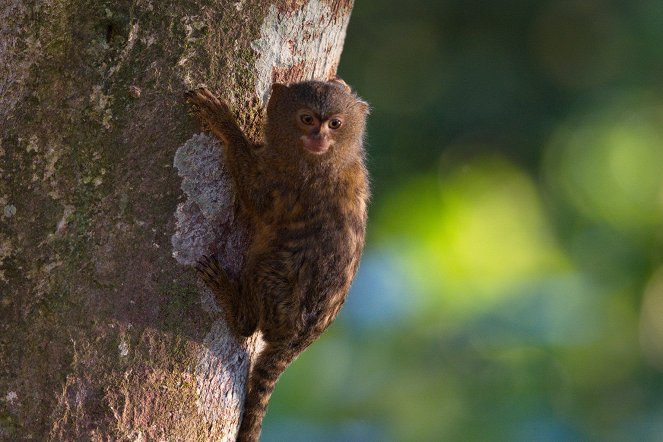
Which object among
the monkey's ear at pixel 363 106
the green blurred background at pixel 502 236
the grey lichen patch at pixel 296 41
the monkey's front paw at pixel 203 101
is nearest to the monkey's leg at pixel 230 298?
the monkey's front paw at pixel 203 101

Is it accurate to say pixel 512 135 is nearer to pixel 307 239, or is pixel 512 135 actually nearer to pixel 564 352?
pixel 564 352

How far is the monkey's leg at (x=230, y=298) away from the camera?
2801mm

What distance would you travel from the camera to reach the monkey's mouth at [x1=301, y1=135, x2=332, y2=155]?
3.75 metres

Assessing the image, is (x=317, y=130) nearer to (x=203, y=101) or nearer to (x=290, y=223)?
(x=290, y=223)

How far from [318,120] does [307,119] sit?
0.20 ft

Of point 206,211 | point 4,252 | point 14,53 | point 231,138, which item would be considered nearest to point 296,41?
point 231,138

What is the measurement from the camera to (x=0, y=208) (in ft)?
8.62

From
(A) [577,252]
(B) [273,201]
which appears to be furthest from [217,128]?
(A) [577,252]

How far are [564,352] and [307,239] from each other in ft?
14.9

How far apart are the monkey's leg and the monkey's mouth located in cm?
82

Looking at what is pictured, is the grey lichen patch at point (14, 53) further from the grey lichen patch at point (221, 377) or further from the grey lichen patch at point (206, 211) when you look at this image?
the grey lichen patch at point (221, 377)

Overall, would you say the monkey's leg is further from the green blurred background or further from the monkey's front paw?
the green blurred background

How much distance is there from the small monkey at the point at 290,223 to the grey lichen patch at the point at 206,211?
0.05m

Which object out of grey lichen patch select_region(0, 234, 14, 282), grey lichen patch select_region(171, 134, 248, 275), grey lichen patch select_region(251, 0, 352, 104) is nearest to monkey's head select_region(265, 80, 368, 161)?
grey lichen patch select_region(251, 0, 352, 104)
